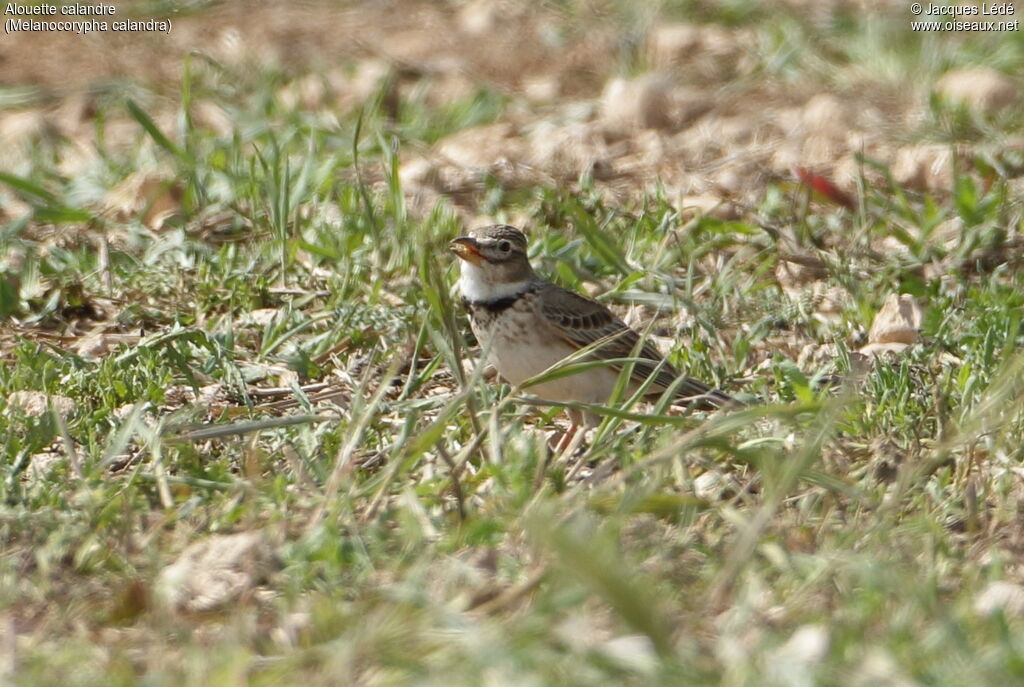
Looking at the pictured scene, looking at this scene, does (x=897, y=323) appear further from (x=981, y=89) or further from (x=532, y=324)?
(x=981, y=89)

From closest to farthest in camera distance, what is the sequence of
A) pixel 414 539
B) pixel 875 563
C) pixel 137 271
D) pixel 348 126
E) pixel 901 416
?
1. pixel 875 563
2. pixel 414 539
3. pixel 901 416
4. pixel 137 271
5. pixel 348 126

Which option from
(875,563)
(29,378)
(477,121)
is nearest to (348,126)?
(477,121)

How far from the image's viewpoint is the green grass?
3561 mm

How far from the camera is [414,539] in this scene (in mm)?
4172

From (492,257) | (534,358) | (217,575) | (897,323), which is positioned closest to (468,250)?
(492,257)

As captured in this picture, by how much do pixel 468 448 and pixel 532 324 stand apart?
1.61 m

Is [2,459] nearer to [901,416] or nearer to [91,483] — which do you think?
[91,483]

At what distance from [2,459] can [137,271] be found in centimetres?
196

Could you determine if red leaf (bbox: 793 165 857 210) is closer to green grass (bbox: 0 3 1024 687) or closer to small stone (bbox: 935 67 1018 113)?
green grass (bbox: 0 3 1024 687)

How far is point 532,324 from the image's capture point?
6129 mm

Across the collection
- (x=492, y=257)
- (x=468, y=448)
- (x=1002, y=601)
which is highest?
(x=492, y=257)

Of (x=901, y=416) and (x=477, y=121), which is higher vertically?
(x=477, y=121)

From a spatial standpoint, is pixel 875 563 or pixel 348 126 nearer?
pixel 875 563

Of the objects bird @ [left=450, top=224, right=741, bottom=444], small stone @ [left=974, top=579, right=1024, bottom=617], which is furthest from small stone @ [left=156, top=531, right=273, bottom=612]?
bird @ [left=450, top=224, right=741, bottom=444]
